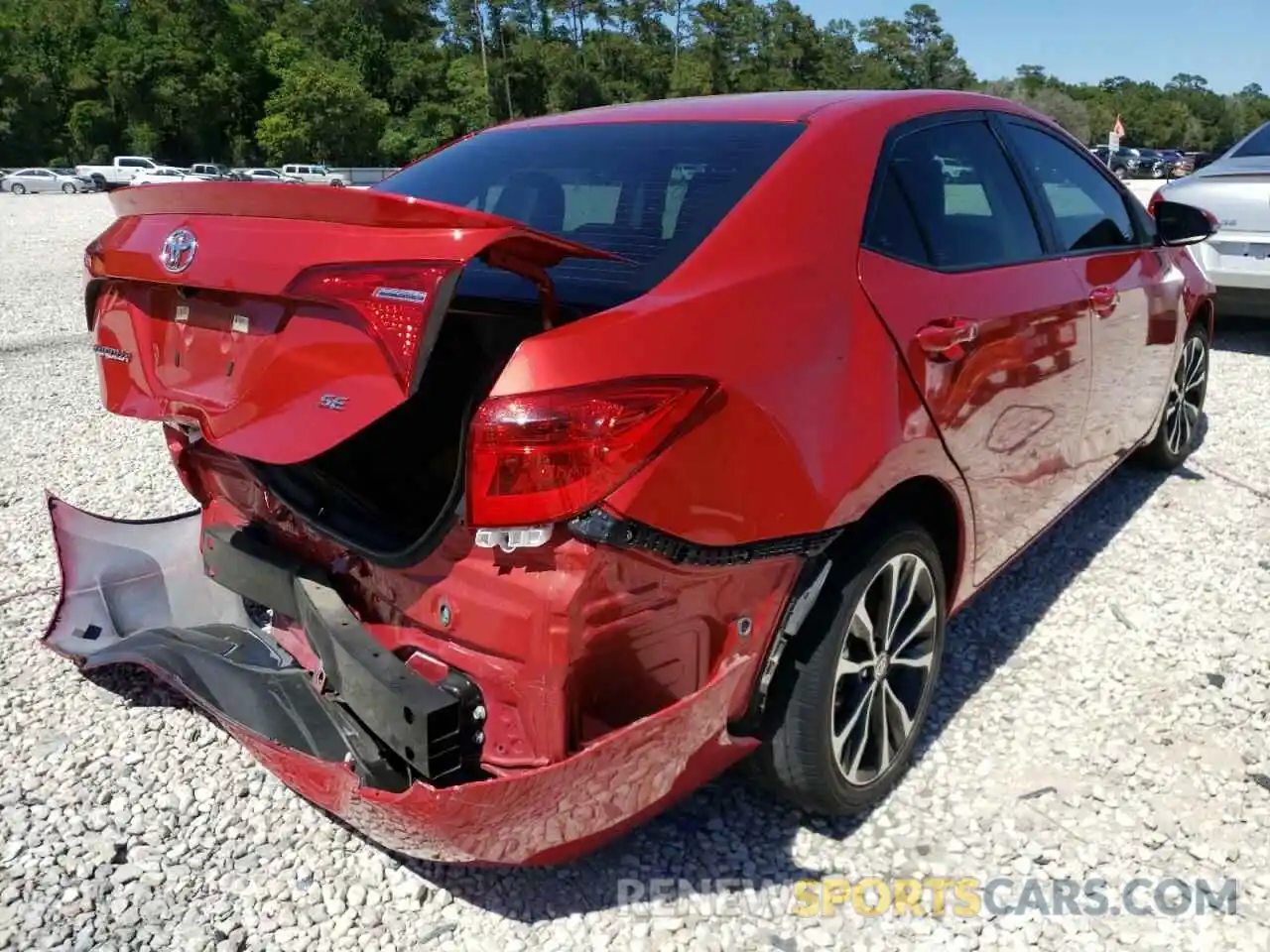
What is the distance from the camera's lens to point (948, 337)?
2.49 meters

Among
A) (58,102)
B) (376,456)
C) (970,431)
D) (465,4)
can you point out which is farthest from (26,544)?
(465,4)

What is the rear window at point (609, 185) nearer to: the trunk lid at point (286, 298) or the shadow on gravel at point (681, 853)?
the trunk lid at point (286, 298)

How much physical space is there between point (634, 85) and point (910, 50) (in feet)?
153

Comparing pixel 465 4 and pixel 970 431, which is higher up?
pixel 465 4

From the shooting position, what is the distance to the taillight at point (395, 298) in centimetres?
171

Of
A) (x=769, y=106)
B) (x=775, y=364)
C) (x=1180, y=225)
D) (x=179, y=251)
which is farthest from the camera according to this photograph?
(x=1180, y=225)


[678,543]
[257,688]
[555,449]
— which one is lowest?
[257,688]

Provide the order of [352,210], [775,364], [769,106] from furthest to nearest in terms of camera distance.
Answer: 1. [769,106]
2. [775,364]
3. [352,210]

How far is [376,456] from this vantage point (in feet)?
8.25

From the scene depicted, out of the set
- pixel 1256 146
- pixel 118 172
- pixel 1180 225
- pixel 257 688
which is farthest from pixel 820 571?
pixel 118 172

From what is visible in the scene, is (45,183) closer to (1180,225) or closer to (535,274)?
Result: (1180,225)

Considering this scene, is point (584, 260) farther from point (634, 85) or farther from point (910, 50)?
point (910, 50)

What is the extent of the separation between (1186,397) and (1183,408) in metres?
0.08

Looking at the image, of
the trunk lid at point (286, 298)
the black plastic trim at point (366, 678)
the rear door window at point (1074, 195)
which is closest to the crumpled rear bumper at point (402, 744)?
the black plastic trim at point (366, 678)
